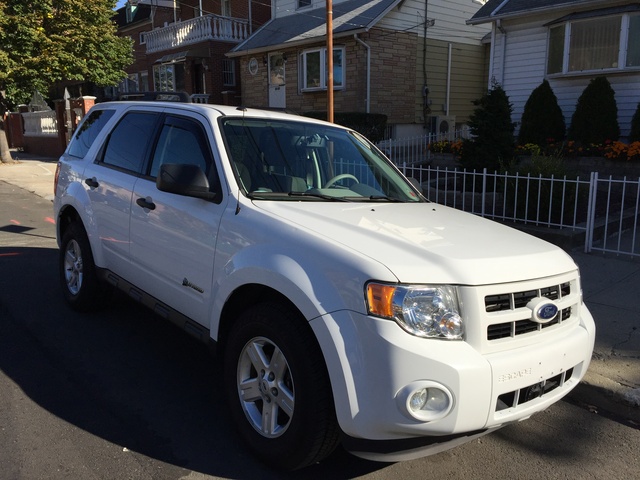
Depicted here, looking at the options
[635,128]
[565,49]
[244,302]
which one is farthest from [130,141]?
[565,49]

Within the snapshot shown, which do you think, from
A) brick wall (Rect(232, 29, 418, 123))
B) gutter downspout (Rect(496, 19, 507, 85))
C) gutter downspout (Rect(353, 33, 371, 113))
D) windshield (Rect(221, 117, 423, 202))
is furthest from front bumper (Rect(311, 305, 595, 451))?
gutter downspout (Rect(353, 33, 371, 113))

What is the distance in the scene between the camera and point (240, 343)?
3.07 meters

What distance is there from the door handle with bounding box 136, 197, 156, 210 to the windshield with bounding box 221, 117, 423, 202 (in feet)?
2.40

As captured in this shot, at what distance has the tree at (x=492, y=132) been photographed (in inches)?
385

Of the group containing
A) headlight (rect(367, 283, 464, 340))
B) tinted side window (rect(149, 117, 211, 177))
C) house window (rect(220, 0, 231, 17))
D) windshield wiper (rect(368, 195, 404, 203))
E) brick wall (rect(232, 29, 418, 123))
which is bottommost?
headlight (rect(367, 283, 464, 340))

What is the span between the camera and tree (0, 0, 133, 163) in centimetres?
1758

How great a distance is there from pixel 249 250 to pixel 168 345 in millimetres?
1975

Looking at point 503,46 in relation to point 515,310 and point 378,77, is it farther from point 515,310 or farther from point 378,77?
point 515,310

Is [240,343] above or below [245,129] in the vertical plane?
below

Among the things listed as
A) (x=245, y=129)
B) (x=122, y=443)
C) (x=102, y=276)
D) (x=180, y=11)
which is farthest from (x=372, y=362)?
(x=180, y=11)

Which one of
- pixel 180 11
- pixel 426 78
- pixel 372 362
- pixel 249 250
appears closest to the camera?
pixel 372 362

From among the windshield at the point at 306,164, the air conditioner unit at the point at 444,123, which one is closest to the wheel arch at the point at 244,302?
the windshield at the point at 306,164

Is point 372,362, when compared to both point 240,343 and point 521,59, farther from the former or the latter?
point 521,59

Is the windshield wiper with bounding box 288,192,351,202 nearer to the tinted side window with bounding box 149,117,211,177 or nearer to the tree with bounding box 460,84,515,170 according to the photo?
the tinted side window with bounding box 149,117,211,177
